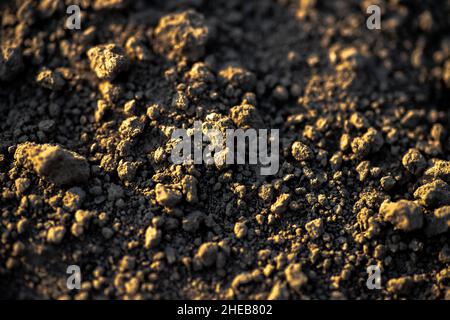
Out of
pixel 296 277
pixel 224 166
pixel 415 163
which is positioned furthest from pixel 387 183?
pixel 224 166

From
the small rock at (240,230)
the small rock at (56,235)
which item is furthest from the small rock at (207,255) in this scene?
the small rock at (56,235)

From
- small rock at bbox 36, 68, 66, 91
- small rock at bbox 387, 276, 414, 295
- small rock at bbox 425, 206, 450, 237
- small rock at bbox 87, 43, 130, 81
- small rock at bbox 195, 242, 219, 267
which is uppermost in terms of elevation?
small rock at bbox 87, 43, 130, 81

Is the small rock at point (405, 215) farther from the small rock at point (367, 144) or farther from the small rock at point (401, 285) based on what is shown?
the small rock at point (367, 144)

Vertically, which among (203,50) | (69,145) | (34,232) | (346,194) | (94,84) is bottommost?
(34,232)

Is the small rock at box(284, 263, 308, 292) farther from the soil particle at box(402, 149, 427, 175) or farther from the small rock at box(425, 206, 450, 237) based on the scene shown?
the soil particle at box(402, 149, 427, 175)

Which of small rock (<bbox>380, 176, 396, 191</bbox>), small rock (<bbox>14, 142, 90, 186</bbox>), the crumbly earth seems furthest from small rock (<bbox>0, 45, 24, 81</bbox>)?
small rock (<bbox>380, 176, 396, 191</bbox>)

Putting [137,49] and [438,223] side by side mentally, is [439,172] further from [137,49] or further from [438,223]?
[137,49]
